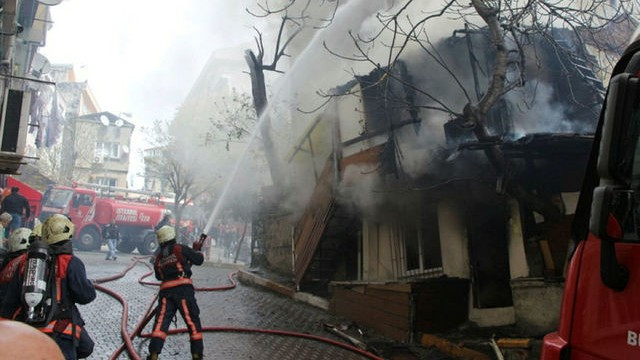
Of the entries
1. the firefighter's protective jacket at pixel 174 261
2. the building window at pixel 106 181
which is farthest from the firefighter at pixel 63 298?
the building window at pixel 106 181

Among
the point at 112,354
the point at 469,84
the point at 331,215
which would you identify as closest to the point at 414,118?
the point at 469,84

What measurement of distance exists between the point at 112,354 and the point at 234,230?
1021 inches

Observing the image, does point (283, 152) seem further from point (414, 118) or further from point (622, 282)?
point (622, 282)

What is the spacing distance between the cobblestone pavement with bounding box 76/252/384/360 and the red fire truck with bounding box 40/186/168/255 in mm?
10857

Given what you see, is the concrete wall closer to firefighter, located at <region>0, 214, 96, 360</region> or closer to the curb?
the curb

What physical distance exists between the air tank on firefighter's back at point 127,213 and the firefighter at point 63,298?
1909cm

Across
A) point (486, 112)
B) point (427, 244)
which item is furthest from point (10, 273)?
point (427, 244)

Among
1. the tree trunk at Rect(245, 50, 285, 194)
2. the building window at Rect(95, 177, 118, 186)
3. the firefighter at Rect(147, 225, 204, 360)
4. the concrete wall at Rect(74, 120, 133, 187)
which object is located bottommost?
the firefighter at Rect(147, 225, 204, 360)

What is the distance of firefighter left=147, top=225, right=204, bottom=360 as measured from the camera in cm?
512

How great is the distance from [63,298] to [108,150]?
45.0 m

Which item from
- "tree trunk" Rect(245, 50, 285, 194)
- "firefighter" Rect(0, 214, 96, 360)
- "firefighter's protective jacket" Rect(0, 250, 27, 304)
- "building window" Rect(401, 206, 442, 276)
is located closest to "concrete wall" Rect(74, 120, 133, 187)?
"tree trunk" Rect(245, 50, 285, 194)

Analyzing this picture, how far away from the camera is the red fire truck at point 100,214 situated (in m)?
20.8

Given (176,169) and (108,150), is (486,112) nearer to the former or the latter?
(176,169)

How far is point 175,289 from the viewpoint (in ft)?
17.6
